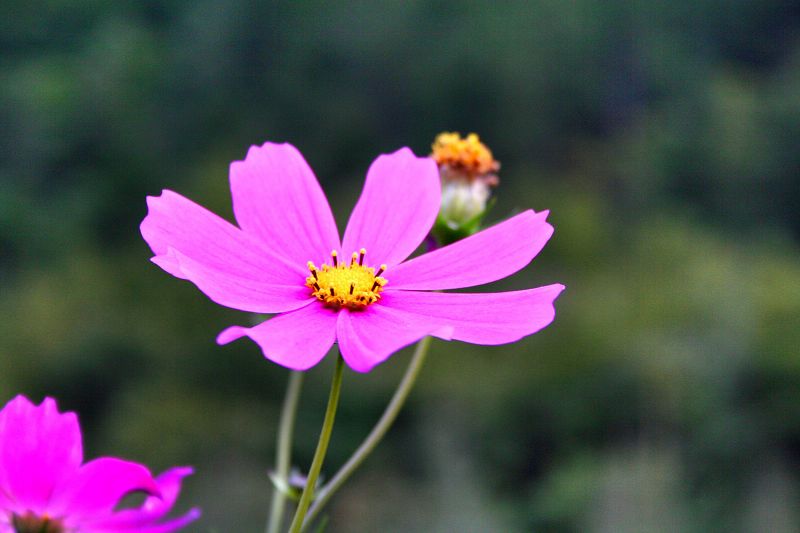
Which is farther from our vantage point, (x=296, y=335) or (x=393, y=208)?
(x=393, y=208)

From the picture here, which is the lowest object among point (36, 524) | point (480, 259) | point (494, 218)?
point (36, 524)

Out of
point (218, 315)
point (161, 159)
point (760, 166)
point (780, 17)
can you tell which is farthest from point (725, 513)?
point (161, 159)

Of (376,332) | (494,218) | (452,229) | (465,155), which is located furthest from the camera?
(494,218)

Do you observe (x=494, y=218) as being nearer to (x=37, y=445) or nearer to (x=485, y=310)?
(x=485, y=310)

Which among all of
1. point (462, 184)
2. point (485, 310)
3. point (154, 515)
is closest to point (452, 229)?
point (462, 184)

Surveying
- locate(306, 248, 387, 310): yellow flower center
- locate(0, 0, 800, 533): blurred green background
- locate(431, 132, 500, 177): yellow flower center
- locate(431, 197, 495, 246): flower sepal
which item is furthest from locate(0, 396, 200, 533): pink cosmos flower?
locate(0, 0, 800, 533): blurred green background

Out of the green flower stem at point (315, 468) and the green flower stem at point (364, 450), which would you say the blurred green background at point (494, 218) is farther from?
the green flower stem at point (315, 468)

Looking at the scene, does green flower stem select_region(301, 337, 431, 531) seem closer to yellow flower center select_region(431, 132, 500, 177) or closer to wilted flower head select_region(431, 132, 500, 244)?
wilted flower head select_region(431, 132, 500, 244)

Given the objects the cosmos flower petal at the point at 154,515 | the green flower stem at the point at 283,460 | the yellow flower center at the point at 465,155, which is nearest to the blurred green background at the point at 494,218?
the yellow flower center at the point at 465,155
